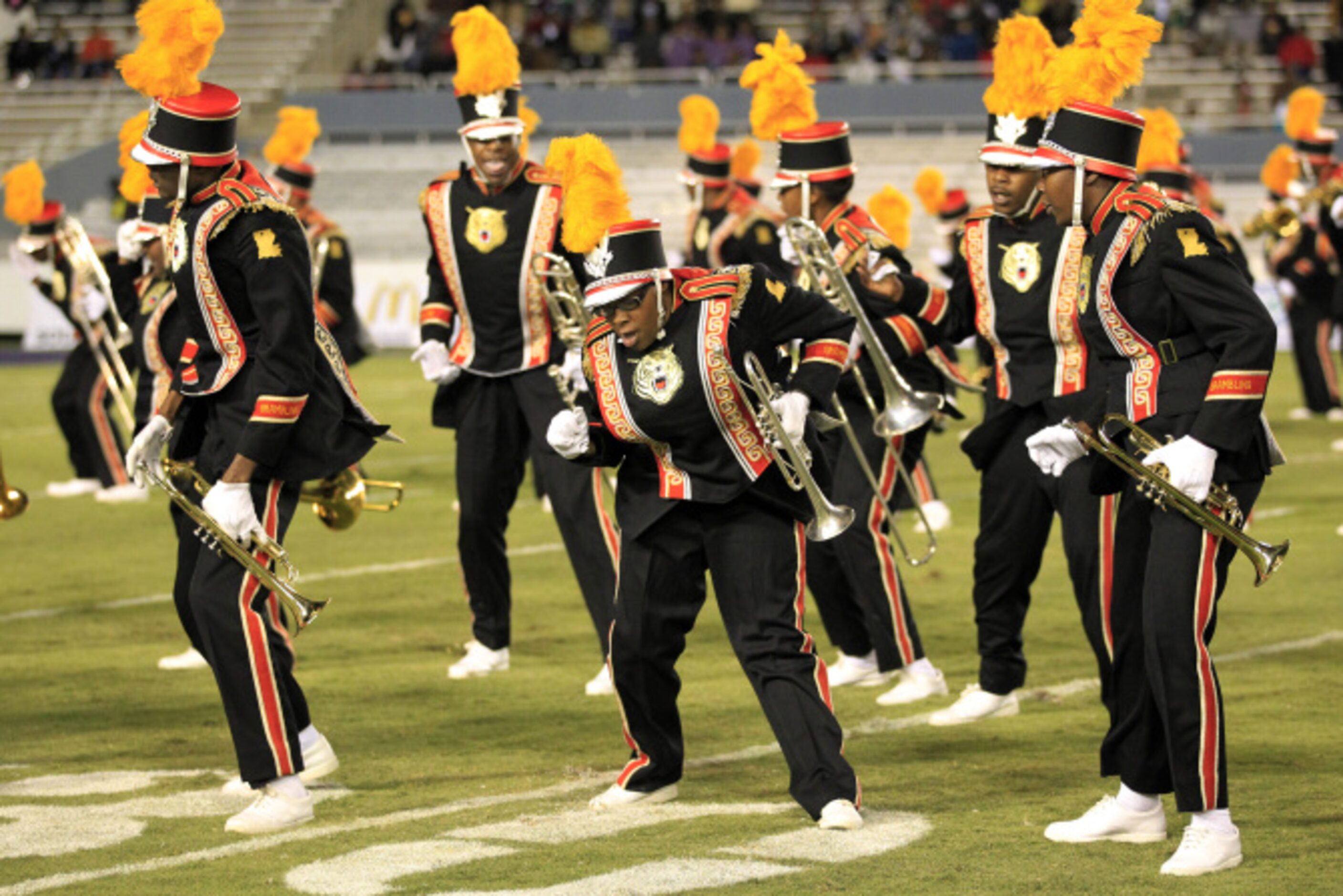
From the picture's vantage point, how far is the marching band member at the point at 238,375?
18.1ft

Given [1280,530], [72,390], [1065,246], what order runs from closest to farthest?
[1065,246], [1280,530], [72,390]


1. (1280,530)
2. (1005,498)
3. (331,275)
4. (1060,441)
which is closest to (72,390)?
(331,275)

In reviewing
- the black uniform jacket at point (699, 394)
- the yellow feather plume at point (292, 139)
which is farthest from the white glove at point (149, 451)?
the yellow feather plume at point (292, 139)

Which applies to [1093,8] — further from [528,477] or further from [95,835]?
[528,477]

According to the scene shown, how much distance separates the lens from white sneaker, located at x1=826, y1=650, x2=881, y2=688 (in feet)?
24.2

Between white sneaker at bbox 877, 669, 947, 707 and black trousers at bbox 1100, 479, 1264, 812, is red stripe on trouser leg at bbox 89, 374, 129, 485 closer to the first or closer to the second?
white sneaker at bbox 877, 669, 947, 707

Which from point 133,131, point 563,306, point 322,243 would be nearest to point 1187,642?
point 563,306

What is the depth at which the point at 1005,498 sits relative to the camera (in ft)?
21.6

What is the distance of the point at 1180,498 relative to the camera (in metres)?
4.82

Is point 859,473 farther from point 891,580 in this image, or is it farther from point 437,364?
point 437,364

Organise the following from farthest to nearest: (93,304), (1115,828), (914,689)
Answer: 1. (93,304)
2. (914,689)
3. (1115,828)

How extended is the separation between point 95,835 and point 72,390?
7.86 metres

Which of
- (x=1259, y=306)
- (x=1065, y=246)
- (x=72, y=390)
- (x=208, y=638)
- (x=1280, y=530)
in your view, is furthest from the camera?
(x=72, y=390)

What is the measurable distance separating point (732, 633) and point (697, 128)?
7.58m
